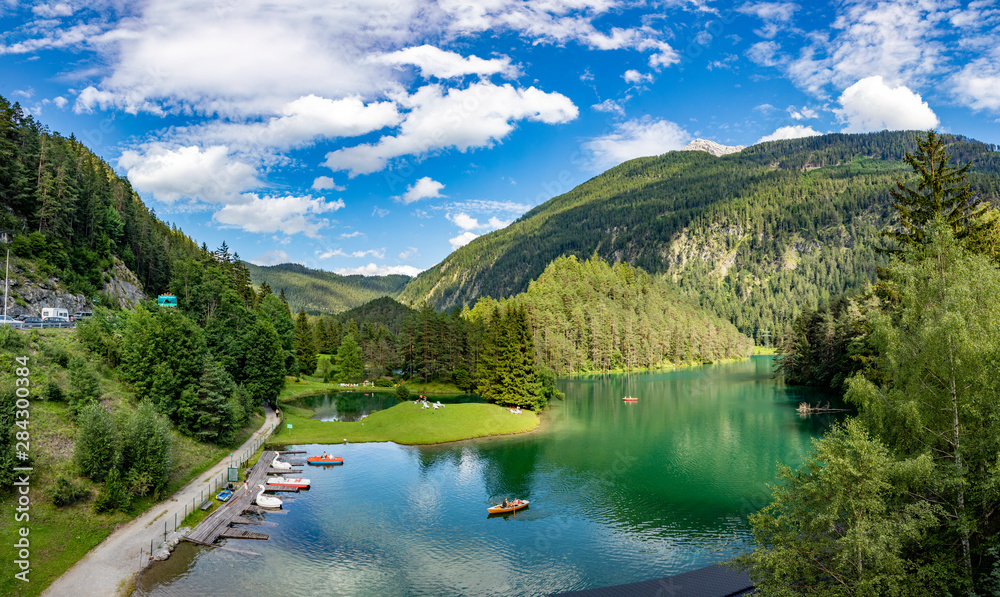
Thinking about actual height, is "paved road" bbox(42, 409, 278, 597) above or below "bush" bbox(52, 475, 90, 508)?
below

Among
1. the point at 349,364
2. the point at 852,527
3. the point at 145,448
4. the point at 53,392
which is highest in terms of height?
the point at 53,392

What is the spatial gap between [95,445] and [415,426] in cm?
3678

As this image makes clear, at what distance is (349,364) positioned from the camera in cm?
11825

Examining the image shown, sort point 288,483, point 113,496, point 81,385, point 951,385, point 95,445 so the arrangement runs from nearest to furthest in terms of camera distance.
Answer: point 951,385 < point 113,496 < point 95,445 < point 81,385 < point 288,483

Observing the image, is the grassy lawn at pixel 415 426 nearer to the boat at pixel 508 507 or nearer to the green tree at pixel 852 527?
the boat at pixel 508 507

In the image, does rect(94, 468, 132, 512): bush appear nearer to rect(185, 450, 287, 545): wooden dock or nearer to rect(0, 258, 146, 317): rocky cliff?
rect(185, 450, 287, 545): wooden dock

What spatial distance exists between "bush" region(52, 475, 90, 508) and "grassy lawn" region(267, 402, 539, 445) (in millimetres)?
27649

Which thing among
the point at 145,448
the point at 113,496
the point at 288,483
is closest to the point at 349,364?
the point at 288,483

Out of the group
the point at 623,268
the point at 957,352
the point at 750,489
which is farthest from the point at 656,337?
the point at 957,352

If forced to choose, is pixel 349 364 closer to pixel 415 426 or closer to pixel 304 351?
→ pixel 304 351

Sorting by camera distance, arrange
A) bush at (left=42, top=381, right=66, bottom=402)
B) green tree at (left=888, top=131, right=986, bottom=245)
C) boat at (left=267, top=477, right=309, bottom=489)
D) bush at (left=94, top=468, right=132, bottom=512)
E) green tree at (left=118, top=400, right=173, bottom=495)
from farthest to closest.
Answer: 1. boat at (left=267, top=477, right=309, bottom=489)
2. bush at (left=42, top=381, right=66, bottom=402)
3. green tree at (left=888, top=131, right=986, bottom=245)
4. green tree at (left=118, top=400, right=173, bottom=495)
5. bush at (left=94, top=468, right=132, bottom=512)

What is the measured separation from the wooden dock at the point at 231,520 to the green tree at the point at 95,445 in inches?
309

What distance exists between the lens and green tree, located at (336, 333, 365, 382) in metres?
118

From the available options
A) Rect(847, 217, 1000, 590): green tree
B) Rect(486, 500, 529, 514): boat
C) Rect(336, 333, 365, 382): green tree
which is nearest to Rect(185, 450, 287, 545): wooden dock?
Rect(486, 500, 529, 514): boat
